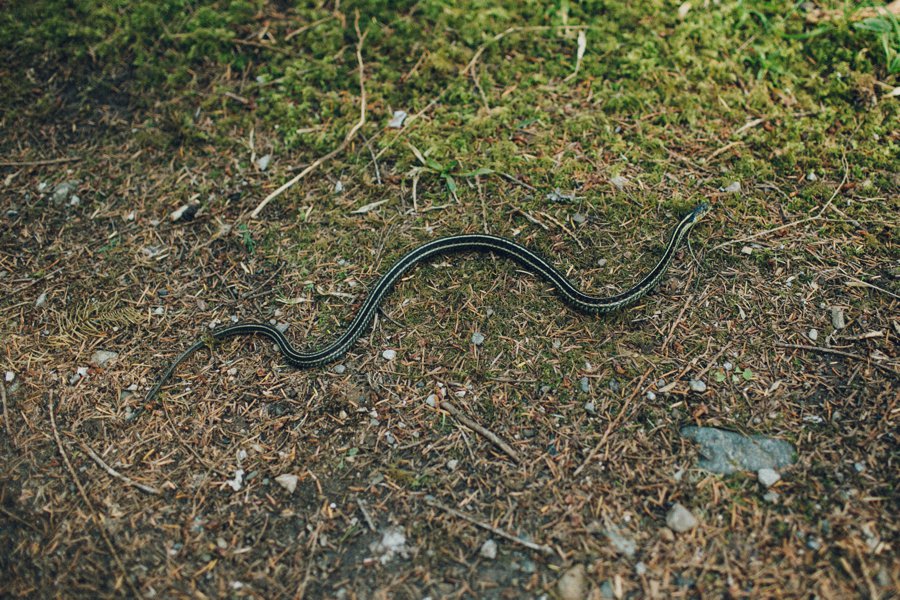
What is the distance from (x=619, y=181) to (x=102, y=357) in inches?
169

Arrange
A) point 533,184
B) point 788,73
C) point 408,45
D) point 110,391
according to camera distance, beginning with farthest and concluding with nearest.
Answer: point 408,45, point 788,73, point 533,184, point 110,391

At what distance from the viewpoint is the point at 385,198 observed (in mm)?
4906

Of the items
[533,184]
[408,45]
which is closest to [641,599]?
[533,184]

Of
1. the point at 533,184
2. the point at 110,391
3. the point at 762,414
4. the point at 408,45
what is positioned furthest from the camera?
the point at 408,45

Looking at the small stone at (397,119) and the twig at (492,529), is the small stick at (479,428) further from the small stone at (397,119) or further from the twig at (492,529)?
the small stone at (397,119)

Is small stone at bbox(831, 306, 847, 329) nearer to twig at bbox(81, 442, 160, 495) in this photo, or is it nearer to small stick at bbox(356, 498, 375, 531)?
small stick at bbox(356, 498, 375, 531)

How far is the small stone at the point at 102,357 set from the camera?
13.7 ft

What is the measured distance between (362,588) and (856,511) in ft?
9.40

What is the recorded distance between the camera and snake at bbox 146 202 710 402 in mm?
4121

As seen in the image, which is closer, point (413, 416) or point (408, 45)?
point (413, 416)

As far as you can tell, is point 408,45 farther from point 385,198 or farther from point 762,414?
point 762,414

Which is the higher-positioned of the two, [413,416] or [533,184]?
[533,184]

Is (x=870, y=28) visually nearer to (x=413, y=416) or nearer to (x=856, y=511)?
(x=856, y=511)

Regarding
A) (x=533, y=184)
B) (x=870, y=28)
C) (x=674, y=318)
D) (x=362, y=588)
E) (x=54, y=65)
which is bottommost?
(x=362, y=588)
